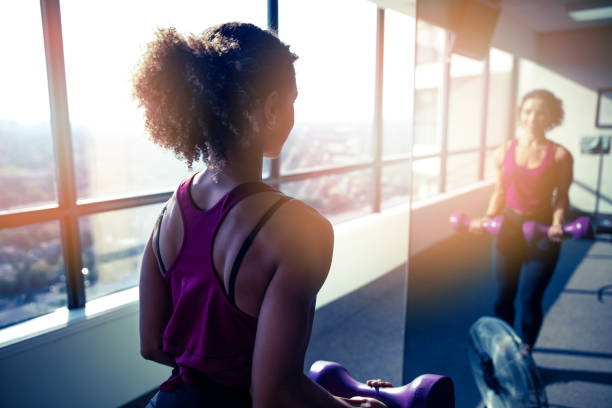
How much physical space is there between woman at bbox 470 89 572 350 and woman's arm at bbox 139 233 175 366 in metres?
1.48

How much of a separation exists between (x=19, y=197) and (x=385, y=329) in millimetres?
21227

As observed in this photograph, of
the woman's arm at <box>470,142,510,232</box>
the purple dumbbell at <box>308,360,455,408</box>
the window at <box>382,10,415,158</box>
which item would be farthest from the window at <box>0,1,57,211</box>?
the window at <box>382,10,415,158</box>

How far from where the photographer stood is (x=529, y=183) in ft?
5.61

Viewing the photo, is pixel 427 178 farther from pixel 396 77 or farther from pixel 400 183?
pixel 400 183

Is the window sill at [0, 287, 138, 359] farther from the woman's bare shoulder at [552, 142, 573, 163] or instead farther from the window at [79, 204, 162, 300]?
the window at [79, 204, 162, 300]

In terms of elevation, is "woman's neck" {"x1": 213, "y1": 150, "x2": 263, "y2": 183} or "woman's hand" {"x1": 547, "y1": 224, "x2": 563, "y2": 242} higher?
"woman's neck" {"x1": 213, "y1": 150, "x2": 263, "y2": 183}

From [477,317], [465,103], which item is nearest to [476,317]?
[477,317]

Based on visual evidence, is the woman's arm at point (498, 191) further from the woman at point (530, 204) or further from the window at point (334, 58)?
the window at point (334, 58)

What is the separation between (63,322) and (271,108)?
4.85 ft

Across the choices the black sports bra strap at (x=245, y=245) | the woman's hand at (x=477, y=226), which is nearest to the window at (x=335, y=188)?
the woman's hand at (x=477, y=226)

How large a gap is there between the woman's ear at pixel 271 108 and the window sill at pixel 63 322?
56.2 inches

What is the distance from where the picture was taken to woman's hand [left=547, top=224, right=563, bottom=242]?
5.48 ft

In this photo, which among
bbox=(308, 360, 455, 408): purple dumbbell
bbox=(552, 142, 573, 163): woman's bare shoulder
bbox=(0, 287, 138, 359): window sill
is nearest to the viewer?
bbox=(308, 360, 455, 408): purple dumbbell

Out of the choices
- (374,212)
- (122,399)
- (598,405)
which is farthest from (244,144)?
(374,212)
